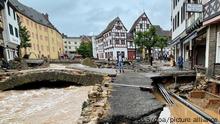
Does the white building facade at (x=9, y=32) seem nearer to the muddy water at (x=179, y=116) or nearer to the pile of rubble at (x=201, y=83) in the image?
the pile of rubble at (x=201, y=83)

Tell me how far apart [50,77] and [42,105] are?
3.58m

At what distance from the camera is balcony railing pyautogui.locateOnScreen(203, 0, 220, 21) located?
11641mm

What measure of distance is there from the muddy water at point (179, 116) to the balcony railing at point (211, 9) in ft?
17.4

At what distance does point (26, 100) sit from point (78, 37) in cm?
9444

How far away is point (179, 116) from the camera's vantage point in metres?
8.91

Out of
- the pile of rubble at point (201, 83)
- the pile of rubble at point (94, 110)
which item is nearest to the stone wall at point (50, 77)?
the pile of rubble at point (201, 83)

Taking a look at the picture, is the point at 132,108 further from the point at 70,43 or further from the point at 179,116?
the point at 70,43

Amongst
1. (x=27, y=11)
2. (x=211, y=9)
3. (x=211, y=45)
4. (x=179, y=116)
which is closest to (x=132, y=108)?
(x=179, y=116)

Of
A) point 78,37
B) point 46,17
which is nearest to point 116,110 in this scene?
point 46,17

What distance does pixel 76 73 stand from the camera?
15.7m

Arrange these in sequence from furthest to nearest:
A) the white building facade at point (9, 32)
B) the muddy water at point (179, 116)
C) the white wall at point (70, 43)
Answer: the white wall at point (70, 43) < the white building facade at point (9, 32) < the muddy water at point (179, 116)

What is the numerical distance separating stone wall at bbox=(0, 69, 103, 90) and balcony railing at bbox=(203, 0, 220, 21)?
790 centimetres

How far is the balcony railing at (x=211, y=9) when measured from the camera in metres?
11.6

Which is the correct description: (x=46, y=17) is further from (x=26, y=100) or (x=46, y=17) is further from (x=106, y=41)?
(x=26, y=100)
